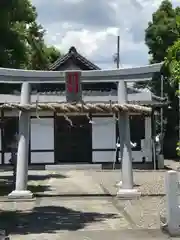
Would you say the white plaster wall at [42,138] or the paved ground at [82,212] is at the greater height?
the white plaster wall at [42,138]

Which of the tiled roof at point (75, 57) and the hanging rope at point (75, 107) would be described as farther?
the tiled roof at point (75, 57)

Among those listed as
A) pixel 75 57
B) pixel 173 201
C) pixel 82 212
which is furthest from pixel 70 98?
pixel 75 57

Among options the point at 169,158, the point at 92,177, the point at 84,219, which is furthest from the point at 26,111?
the point at 169,158

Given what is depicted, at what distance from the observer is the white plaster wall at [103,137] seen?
27.0 meters

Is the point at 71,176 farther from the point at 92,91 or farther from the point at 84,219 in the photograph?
the point at 84,219

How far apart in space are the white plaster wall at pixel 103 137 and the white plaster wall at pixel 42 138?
6.40 ft

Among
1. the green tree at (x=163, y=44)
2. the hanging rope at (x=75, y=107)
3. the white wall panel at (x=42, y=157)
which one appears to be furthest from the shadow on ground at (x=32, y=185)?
the green tree at (x=163, y=44)

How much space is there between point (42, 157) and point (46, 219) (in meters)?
14.9

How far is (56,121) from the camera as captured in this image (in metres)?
27.2

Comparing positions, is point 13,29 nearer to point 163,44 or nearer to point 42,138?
point 42,138

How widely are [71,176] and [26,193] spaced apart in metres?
7.80

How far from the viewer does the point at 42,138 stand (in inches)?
1062

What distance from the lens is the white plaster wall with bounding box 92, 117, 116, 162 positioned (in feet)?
88.5

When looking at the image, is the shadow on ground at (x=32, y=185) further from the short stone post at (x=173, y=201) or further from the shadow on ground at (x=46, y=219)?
the short stone post at (x=173, y=201)
